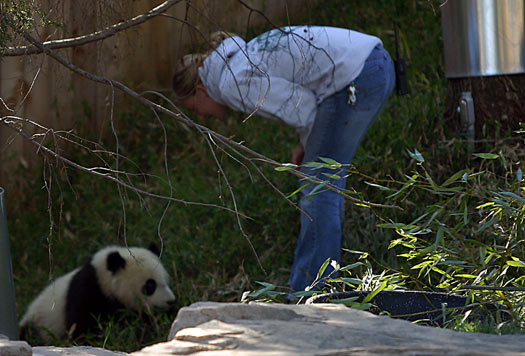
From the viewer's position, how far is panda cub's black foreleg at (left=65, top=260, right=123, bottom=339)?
412 centimetres

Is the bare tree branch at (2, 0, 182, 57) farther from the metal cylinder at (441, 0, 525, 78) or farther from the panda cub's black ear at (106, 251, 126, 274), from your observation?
the metal cylinder at (441, 0, 525, 78)

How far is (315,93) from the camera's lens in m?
Answer: 3.57

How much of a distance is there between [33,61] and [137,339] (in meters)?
2.18

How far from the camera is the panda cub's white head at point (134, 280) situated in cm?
422

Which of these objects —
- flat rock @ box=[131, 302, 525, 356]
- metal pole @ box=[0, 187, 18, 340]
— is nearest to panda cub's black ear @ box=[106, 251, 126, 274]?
metal pole @ box=[0, 187, 18, 340]

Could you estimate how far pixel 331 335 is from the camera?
1406mm

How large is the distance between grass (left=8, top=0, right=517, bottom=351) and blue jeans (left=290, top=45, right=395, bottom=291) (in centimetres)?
32

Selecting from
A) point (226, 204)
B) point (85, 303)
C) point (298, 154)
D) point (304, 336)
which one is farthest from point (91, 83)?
point (304, 336)

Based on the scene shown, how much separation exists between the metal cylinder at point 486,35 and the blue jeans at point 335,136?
35.0 inches

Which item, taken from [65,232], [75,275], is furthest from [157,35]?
[75,275]

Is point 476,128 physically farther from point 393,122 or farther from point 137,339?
point 137,339

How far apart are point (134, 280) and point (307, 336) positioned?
305cm

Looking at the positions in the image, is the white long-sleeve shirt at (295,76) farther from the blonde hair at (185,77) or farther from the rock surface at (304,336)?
the rock surface at (304,336)

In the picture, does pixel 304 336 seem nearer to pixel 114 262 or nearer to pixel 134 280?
pixel 114 262
